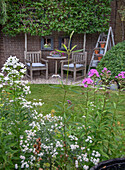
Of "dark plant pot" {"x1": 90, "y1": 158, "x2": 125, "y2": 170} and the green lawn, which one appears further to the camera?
the green lawn

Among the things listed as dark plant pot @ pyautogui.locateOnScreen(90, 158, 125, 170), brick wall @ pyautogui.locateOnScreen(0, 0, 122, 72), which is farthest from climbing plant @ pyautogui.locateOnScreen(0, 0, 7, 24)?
dark plant pot @ pyautogui.locateOnScreen(90, 158, 125, 170)

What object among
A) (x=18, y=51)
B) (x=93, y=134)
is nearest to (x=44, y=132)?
(x=93, y=134)

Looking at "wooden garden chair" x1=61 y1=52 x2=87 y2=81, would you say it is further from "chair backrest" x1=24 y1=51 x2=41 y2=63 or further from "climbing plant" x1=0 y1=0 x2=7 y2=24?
"climbing plant" x1=0 y1=0 x2=7 y2=24

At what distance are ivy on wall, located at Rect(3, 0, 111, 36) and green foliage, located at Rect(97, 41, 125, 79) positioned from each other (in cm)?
167

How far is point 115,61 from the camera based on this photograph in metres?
5.74

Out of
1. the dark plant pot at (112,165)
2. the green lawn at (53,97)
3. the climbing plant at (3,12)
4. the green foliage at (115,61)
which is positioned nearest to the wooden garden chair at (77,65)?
the green foliage at (115,61)

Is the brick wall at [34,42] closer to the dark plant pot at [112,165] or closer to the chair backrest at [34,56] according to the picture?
the chair backrest at [34,56]

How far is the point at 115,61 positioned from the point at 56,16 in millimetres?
3093

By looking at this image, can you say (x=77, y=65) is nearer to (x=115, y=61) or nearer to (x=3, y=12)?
(x=115, y=61)

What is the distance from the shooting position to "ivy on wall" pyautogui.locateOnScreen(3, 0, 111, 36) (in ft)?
23.6

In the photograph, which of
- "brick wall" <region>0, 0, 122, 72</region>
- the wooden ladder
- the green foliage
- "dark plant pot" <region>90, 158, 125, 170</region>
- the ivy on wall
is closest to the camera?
A: "dark plant pot" <region>90, 158, 125, 170</region>

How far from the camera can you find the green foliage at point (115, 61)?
219 inches

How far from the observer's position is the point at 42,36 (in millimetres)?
7910

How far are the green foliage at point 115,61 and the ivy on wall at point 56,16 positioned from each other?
167 cm
